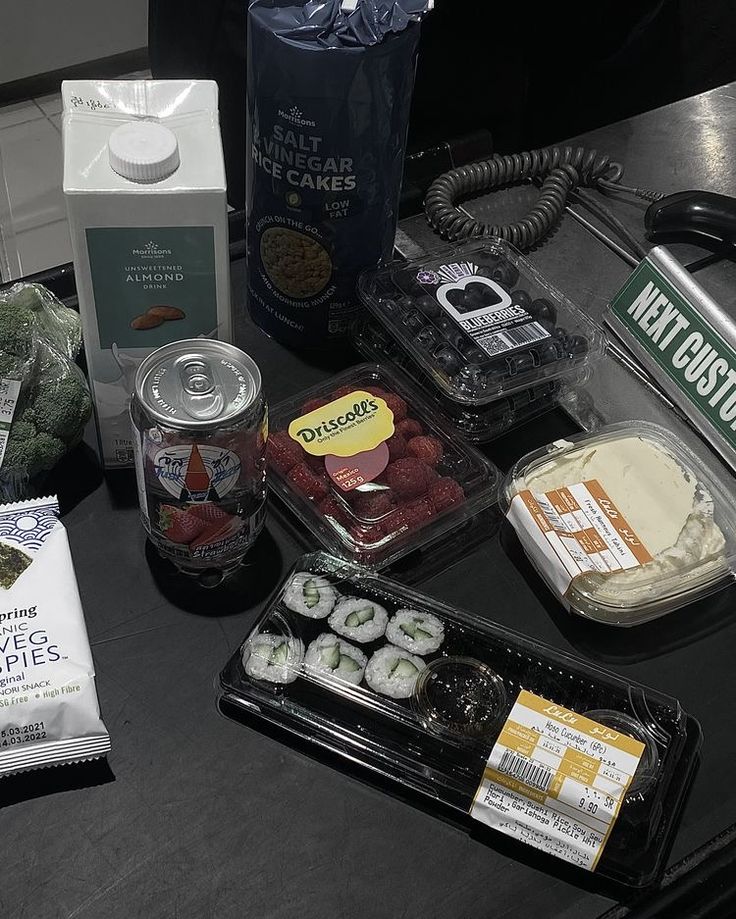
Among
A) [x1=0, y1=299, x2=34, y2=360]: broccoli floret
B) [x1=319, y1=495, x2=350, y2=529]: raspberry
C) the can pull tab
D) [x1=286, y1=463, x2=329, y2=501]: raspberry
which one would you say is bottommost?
[x1=319, y1=495, x2=350, y2=529]: raspberry

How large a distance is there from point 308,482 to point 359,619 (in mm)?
167

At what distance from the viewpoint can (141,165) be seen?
0.84m

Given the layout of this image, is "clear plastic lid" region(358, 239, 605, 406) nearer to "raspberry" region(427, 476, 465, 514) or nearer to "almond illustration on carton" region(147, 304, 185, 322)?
"raspberry" region(427, 476, 465, 514)

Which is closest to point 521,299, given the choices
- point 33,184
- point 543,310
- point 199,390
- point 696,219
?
point 543,310

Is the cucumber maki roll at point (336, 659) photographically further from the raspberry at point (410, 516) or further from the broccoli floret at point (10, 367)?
the broccoli floret at point (10, 367)

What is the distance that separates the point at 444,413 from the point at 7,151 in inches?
84.8

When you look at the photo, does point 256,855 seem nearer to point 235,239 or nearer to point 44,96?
point 235,239

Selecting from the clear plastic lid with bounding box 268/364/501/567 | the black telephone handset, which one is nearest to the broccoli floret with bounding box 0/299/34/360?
the clear plastic lid with bounding box 268/364/501/567

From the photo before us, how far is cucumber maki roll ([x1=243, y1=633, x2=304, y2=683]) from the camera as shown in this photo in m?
0.87

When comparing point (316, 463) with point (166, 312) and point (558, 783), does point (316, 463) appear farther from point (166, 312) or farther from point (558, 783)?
point (558, 783)

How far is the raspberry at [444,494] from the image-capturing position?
1.00m

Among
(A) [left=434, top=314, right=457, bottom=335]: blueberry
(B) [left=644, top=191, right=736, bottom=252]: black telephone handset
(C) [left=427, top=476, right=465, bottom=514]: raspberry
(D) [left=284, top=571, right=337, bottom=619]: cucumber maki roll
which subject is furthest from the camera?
(B) [left=644, top=191, right=736, bottom=252]: black telephone handset

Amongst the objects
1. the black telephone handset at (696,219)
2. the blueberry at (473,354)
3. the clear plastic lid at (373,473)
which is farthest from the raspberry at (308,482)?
the black telephone handset at (696,219)

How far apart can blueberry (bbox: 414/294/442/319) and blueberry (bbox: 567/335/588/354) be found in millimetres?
148
